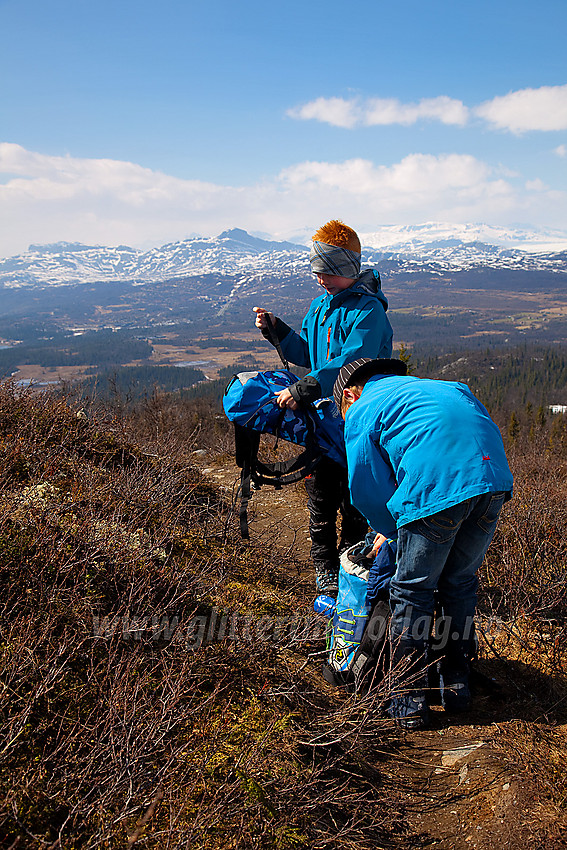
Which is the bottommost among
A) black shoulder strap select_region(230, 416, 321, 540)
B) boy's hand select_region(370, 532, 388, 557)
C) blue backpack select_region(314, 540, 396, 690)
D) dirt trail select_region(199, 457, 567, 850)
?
dirt trail select_region(199, 457, 567, 850)

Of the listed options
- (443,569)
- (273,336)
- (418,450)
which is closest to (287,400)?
(273,336)

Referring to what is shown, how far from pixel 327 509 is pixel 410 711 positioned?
1557mm

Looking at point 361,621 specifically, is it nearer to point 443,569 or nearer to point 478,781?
point 443,569

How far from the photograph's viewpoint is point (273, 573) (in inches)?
171

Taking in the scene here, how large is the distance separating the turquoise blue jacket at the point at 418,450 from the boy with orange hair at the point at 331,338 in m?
0.73

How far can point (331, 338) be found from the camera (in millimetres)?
3719

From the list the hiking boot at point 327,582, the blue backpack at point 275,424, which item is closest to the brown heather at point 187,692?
the hiking boot at point 327,582

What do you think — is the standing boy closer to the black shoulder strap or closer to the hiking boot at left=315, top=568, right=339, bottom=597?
the black shoulder strap

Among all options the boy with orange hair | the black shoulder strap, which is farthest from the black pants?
the black shoulder strap

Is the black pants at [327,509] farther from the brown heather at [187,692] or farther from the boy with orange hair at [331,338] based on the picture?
the brown heather at [187,692]

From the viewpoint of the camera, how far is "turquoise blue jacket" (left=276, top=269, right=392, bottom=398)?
11.6 ft

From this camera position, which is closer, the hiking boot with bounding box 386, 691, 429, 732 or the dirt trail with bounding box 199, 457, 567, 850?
the dirt trail with bounding box 199, 457, 567, 850

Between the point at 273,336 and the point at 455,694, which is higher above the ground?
the point at 273,336

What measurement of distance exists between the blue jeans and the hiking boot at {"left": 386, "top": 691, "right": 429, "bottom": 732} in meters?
0.25
